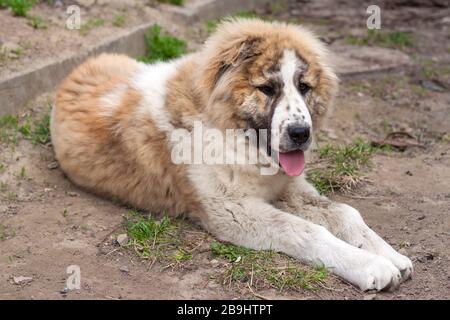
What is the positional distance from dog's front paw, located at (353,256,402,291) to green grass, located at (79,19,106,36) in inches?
152

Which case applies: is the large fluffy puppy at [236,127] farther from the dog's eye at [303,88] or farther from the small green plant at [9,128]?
the small green plant at [9,128]

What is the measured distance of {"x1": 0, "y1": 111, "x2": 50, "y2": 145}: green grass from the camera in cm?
552

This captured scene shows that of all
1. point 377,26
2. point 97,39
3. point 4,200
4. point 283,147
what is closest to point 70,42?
point 97,39

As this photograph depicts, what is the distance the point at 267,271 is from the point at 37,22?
367 cm

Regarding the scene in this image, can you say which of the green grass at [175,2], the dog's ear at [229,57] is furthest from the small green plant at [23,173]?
the green grass at [175,2]

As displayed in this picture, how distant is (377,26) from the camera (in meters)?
8.84

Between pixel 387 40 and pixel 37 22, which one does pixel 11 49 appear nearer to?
pixel 37 22

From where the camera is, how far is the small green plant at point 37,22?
652cm

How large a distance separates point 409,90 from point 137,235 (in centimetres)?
385

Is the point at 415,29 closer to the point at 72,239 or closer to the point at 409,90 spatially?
the point at 409,90

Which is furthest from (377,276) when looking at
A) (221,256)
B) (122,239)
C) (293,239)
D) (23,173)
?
(23,173)

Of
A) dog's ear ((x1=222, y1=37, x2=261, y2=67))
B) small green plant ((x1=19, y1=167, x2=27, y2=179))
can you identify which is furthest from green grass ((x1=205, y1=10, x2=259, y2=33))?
dog's ear ((x1=222, y1=37, x2=261, y2=67))

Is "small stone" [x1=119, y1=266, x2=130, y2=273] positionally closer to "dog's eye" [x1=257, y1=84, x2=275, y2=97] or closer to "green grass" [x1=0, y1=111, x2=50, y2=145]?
"dog's eye" [x1=257, y1=84, x2=275, y2=97]

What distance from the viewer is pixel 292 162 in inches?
176
